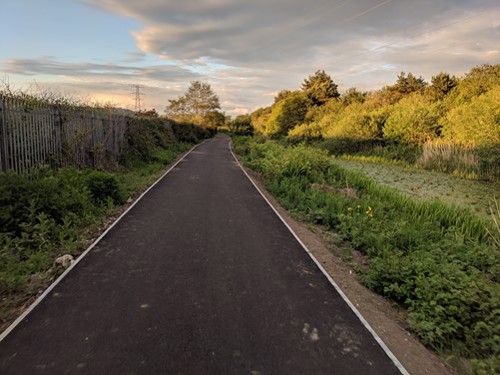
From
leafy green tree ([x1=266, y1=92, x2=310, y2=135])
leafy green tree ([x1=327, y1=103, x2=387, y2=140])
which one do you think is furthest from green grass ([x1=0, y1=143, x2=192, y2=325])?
leafy green tree ([x1=266, y1=92, x2=310, y2=135])

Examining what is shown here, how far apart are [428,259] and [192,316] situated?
3952 millimetres

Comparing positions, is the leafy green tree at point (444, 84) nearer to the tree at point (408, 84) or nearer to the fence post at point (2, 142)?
the tree at point (408, 84)

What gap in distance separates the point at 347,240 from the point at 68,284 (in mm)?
5627

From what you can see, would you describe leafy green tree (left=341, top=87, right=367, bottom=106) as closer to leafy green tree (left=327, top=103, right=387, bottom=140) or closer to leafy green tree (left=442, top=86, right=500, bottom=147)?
leafy green tree (left=327, top=103, right=387, bottom=140)

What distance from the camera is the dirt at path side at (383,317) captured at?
363 centimetres

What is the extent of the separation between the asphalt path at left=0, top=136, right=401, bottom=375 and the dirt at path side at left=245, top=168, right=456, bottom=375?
0.29 m

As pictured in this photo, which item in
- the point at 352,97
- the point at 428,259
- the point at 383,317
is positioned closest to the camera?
the point at 383,317

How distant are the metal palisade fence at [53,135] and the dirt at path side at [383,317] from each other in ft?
24.7

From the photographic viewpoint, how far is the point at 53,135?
10.2 metres

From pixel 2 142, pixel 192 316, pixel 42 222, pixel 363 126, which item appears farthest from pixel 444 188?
pixel 363 126

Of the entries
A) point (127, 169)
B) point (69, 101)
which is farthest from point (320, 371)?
point (127, 169)

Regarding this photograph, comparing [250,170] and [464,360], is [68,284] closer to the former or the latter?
[464,360]

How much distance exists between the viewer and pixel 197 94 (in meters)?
67.2

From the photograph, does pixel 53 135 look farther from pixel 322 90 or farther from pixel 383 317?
pixel 322 90
